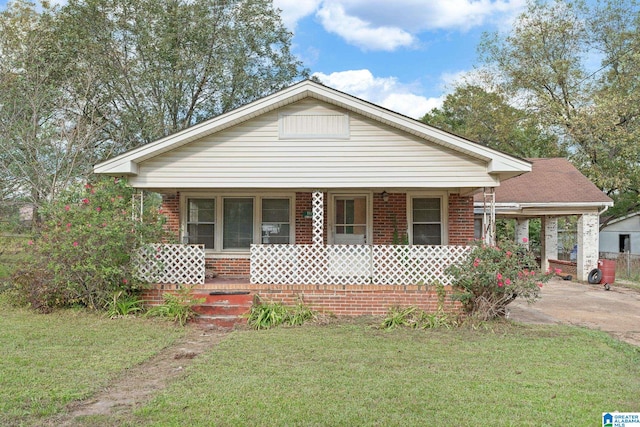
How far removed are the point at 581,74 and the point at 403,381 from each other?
24979 mm

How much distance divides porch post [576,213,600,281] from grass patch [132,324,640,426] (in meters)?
10.3

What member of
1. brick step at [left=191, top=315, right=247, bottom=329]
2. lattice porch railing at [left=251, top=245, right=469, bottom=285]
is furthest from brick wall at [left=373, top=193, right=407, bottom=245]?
brick step at [left=191, top=315, right=247, bottom=329]

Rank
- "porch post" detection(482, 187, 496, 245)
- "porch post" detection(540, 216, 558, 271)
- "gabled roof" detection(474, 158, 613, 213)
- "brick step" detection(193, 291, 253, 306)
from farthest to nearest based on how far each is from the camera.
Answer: "porch post" detection(540, 216, 558, 271)
"gabled roof" detection(474, 158, 613, 213)
"porch post" detection(482, 187, 496, 245)
"brick step" detection(193, 291, 253, 306)

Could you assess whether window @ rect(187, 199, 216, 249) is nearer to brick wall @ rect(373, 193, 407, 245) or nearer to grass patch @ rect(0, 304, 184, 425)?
grass patch @ rect(0, 304, 184, 425)

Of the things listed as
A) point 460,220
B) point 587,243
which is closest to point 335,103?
point 460,220

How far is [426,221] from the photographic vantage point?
1199cm

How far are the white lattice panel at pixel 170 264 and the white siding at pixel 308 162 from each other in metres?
1.35

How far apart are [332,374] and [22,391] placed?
342cm

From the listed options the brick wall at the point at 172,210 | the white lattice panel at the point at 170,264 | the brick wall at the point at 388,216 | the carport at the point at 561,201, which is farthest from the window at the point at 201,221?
the carport at the point at 561,201

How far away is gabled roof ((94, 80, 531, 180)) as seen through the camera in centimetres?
952

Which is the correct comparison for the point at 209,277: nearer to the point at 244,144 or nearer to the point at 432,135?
the point at 244,144

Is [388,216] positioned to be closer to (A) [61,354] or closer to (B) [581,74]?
(A) [61,354]

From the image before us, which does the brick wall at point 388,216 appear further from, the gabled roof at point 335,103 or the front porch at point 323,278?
the gabled roof at point 335,103

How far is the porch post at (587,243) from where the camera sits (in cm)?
1709
